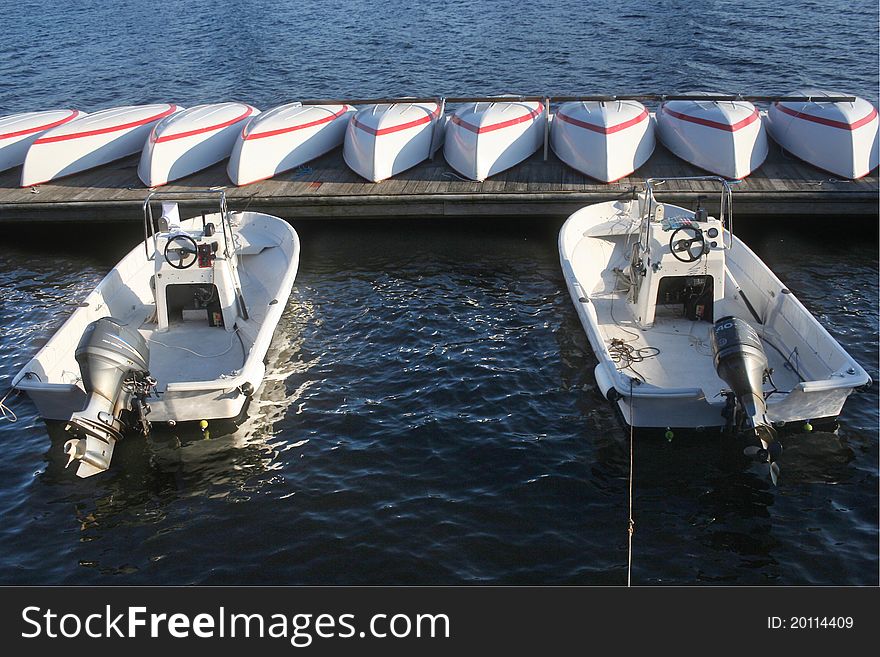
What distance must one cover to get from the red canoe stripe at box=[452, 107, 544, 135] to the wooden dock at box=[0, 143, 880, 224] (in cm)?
107

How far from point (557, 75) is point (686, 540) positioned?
27.5 m

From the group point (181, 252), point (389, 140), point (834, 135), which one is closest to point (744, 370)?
point (181, 252)

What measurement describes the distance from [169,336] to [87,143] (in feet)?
34.2

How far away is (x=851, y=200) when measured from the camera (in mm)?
20000

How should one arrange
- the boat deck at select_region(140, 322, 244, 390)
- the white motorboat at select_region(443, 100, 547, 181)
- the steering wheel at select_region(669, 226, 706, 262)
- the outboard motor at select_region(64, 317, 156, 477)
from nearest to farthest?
the outboard motor at select_region(64, 317, 156, 477) < the boat deck at select_region(140, 322, 244, 390) < the steering wheel at select_region(669, 226, 706, 262) < the white motorboat at select_region(443, 100, 547, 181)

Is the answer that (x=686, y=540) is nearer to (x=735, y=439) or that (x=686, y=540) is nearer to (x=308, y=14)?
(x=735, y=439)

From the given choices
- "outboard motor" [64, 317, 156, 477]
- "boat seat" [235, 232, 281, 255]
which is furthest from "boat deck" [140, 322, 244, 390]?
"boat seat" [235, 232, 281, 255]

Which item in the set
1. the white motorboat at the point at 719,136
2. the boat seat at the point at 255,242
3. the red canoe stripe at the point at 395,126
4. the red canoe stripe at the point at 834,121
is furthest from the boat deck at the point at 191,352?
the red canoe stripe at the point at 834,121

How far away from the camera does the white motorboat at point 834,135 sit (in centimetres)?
2062

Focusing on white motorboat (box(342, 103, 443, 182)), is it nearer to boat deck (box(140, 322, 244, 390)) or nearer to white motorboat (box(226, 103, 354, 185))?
white motorboat (box(226, 103, 354, 185))

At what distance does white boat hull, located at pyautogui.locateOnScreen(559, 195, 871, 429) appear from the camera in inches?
478

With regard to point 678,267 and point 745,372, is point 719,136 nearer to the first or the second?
point 678,267

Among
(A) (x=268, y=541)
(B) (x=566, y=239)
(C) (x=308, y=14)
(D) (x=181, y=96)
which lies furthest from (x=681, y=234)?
(C) (x=308, y=14)

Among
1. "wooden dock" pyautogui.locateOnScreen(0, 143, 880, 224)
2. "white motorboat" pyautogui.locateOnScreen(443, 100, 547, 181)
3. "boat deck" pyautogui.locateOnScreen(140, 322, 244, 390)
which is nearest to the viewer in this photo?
"boat deck" pyautogui.locateOnScreen(140, 322, 244, 390)
